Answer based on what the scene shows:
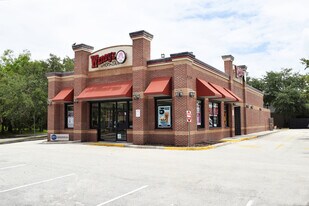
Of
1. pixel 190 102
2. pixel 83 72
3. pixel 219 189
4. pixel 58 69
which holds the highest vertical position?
pixel 58 69

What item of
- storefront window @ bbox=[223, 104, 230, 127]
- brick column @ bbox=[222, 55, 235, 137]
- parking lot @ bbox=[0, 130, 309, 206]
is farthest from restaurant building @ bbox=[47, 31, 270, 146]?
parking lot @ bbox=[0, 130, 309, 206]

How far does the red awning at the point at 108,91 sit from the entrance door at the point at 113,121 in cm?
127

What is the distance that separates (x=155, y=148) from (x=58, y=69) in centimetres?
3094

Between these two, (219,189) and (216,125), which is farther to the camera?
(216,125)

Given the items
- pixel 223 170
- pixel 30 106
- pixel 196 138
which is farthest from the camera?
pixel 30 106

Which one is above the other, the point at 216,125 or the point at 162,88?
the point at 162,88

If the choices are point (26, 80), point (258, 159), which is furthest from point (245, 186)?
point (26, 80)

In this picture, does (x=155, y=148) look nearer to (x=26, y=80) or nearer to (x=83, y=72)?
(x=83, y=72)

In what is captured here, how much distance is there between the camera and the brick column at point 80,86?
22203 mm

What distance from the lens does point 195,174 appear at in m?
9.38

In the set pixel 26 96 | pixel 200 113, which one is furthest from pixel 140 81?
pixel 26 96

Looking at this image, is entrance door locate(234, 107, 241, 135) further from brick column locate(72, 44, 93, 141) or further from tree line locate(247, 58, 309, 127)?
tree line locate(247, 58, 309, 127)

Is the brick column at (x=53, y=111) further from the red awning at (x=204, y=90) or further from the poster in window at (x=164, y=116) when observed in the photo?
the red awning at (x=204, y=90)

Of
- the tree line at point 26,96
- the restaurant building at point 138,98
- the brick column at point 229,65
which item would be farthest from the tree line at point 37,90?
the restaurant building at point 138,98
